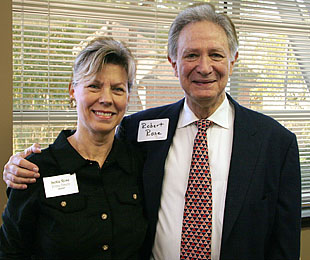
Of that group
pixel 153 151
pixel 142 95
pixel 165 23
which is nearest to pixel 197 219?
pixel 153 151

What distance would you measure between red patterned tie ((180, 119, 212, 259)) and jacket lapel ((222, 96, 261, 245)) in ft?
0.29

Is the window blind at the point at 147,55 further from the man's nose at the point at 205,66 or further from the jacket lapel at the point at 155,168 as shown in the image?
the man's nose at the point at 205,66

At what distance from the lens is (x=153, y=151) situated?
1.73m

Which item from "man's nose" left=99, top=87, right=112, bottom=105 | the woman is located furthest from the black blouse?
"man's nose" left=99, top=87, right=112, bottom=105

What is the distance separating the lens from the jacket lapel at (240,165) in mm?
1484

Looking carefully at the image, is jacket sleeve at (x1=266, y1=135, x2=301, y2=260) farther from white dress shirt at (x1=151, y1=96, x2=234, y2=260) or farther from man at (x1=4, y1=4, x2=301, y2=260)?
white dress shirt at (x1=151, y1=96, x2=234, y2=260)

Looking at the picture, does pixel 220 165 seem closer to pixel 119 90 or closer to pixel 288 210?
pixel 288 210

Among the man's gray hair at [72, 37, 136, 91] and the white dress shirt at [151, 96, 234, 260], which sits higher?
the man's gray hair at [72, 37, 136, 91]

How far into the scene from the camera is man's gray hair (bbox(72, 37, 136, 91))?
144 cm

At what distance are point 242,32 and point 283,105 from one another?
0.68 metres

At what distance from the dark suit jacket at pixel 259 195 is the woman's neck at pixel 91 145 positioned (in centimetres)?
25

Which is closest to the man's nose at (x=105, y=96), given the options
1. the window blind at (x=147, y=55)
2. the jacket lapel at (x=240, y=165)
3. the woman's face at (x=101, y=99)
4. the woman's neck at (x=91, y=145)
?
the woman's face at (x=101, y=99)

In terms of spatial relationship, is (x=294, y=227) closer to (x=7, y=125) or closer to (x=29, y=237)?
(x=29, y=237)

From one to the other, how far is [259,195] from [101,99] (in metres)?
0.79
